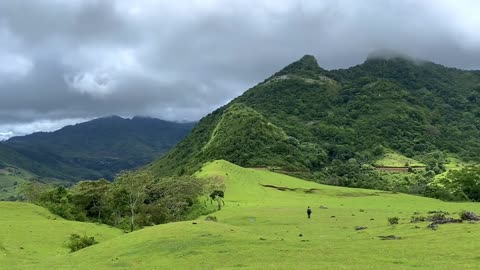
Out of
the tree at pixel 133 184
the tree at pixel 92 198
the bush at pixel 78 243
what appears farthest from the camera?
the tree at pixel 92 198

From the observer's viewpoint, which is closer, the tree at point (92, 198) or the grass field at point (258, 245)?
the grass field at point (258, 245)

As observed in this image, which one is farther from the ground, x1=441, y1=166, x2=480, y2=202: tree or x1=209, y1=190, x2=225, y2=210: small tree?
x1=441, y1=166, x2=480, y2=202: tree

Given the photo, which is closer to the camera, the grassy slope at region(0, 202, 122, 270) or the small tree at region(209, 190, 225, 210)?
the grassy slope at region(0, 202, 122, 270)

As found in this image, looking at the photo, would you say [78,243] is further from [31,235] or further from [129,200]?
[129,200]

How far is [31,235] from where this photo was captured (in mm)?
60094

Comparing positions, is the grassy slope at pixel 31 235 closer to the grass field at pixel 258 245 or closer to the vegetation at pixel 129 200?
the grass field at pixel 258 245

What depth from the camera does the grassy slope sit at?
150 ft

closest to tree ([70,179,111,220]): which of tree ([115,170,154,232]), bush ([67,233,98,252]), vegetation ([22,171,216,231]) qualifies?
vegetation ([22,171,216,231])

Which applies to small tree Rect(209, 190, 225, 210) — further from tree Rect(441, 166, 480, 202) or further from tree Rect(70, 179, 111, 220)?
tree Rect(441, 166, 480, 202)

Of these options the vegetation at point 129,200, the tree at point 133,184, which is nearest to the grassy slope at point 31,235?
the vegetation at point 129,200

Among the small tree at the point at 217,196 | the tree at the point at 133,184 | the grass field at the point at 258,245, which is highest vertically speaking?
the tree at the point at 133,184

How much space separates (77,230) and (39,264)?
91.8 ft

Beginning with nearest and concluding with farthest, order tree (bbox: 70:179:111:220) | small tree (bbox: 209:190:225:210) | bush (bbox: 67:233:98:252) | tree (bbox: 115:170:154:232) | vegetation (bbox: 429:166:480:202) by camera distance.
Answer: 1. bush (bbox: 67:233:98:252)
2. tree (bbox: 115:170:154:232)
3. tree (bbox: 70:179:111:220)
4. small tree (bbox: 209:190:225:210)
5. vegetation (bbox: 429:166:480:202)

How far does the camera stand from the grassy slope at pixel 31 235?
45.8 m
